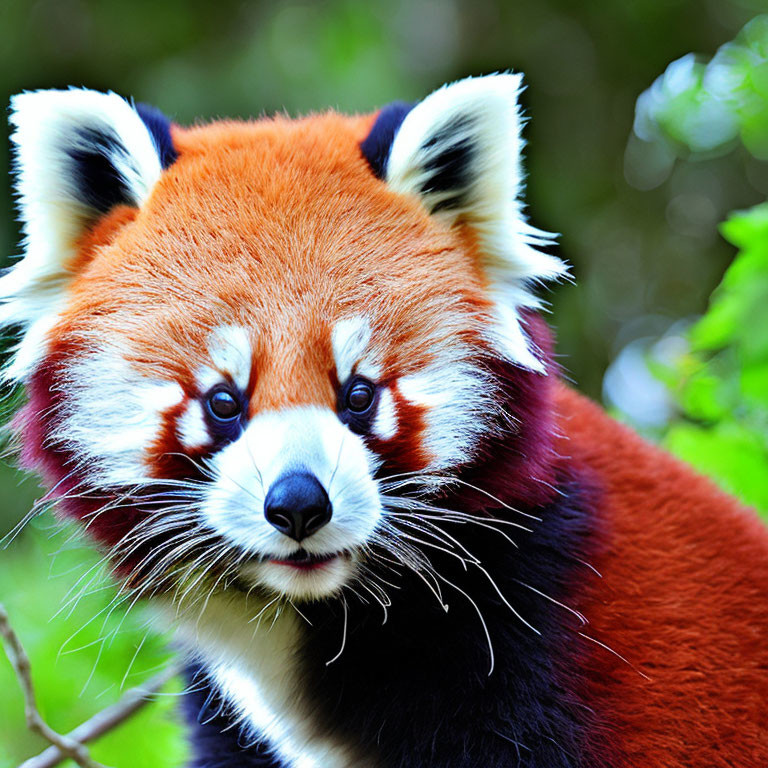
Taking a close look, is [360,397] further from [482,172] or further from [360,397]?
[482,172]

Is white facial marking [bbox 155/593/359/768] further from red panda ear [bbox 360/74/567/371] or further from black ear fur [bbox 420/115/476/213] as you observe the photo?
black ear fur [bbox 420/115/476/213]

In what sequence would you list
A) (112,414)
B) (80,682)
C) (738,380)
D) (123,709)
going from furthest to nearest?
(738,380), (80,682), (123,709), (112,414)

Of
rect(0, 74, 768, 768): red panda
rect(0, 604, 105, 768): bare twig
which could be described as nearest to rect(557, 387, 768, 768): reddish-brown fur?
rect(0, 74, 768, 768): red panda

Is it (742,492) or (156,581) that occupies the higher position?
(156,581)

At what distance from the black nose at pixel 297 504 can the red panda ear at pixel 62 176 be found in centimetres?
77

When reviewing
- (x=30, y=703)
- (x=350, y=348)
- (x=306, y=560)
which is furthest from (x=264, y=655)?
(x=350, y=348)

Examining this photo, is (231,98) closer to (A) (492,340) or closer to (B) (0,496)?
(B) (0,496)

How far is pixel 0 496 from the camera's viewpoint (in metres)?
5.23

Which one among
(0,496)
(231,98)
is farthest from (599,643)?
(231,98)

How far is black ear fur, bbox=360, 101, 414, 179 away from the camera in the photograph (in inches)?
93.8

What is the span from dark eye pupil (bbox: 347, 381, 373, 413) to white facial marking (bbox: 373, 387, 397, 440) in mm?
24

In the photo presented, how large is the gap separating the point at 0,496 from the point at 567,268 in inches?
150

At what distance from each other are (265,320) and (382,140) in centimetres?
59

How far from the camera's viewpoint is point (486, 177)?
7.86 ft
